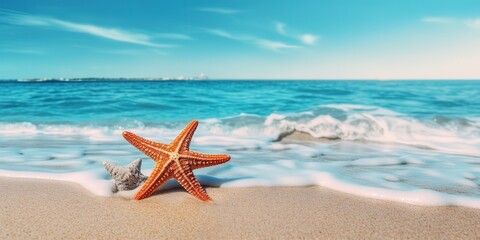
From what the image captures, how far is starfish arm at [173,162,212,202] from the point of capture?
245 cm

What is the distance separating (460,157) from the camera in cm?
489

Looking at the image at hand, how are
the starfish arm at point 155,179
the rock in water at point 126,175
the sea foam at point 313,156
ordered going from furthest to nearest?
the sea foam at point 313,156 → the rock in water at point 126,175 → the starfish arm at point 155,179

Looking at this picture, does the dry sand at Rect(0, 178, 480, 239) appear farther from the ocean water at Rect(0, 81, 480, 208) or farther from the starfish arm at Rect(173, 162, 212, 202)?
the ocean water at Rect(0, 81, 480, 208)

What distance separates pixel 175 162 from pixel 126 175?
45cm

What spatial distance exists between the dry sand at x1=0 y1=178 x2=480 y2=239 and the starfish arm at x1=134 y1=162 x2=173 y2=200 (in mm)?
57

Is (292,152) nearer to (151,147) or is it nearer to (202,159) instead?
(202,159)

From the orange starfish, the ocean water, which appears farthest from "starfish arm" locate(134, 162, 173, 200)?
the ocean water

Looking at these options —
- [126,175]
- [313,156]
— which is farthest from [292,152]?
[126,175]

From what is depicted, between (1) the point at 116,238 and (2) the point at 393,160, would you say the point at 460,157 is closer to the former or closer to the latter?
(2) the point at 393,160

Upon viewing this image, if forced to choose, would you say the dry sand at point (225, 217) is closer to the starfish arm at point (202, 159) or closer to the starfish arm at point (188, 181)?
the starfish arm at point (188, 181)

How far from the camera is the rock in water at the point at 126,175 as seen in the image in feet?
8.59

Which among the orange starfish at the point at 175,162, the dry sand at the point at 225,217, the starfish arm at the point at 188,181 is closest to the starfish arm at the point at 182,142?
the orange starfish at the point at 175,162

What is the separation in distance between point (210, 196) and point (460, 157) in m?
3.84

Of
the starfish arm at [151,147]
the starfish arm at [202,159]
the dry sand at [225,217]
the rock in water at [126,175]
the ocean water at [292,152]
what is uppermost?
the starfish arm at [151,147]
